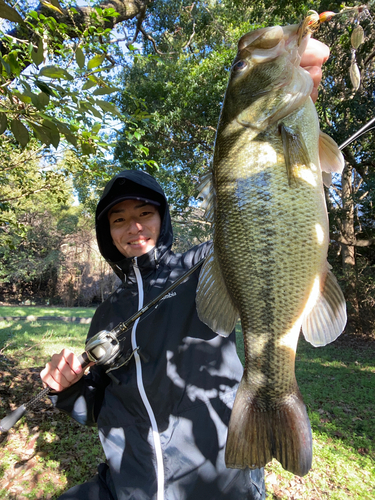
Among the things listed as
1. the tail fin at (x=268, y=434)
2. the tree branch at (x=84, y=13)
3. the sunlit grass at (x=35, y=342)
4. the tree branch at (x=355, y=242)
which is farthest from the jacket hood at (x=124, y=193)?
the tree branch at (x=355, y=242)

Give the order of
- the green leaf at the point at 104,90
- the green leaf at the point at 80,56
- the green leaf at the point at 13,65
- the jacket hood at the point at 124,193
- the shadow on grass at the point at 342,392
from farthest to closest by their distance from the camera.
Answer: the shadow on grass at the point at 342,392 → the jacket hood at the point at 124,193 → the green leaf at the point at 104,90 → the green leaf at the point at 80,56 → the green leaf at the point at 13,65

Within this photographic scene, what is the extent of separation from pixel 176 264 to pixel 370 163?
7.83m

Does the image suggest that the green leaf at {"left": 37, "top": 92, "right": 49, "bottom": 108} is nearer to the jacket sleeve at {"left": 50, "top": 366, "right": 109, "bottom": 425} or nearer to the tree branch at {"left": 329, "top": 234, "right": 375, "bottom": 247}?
the jacket sleeve at {"left": 50, "top": 366, "right": 109, "bottom": 425}

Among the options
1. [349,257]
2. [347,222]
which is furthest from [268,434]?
[349,257]

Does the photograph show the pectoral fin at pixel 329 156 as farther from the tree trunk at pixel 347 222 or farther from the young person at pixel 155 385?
the tree trunk at pixel 347 222

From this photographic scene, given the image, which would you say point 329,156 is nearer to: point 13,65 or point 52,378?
point 13,65

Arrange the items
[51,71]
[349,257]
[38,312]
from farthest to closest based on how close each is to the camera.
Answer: [38,312], [349,257], [51,71]

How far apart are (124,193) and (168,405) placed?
1.40m

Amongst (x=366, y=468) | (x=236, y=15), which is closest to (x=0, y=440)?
(x=366, y=468)

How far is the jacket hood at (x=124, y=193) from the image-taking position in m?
2.28

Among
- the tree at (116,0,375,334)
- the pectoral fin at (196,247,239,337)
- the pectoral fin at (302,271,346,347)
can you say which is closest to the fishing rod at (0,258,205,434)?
the pectoral fin at (196,247,239,337)

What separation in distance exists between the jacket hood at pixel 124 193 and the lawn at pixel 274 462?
2739mm

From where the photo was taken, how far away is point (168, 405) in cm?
186

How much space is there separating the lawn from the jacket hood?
8.99 ft
